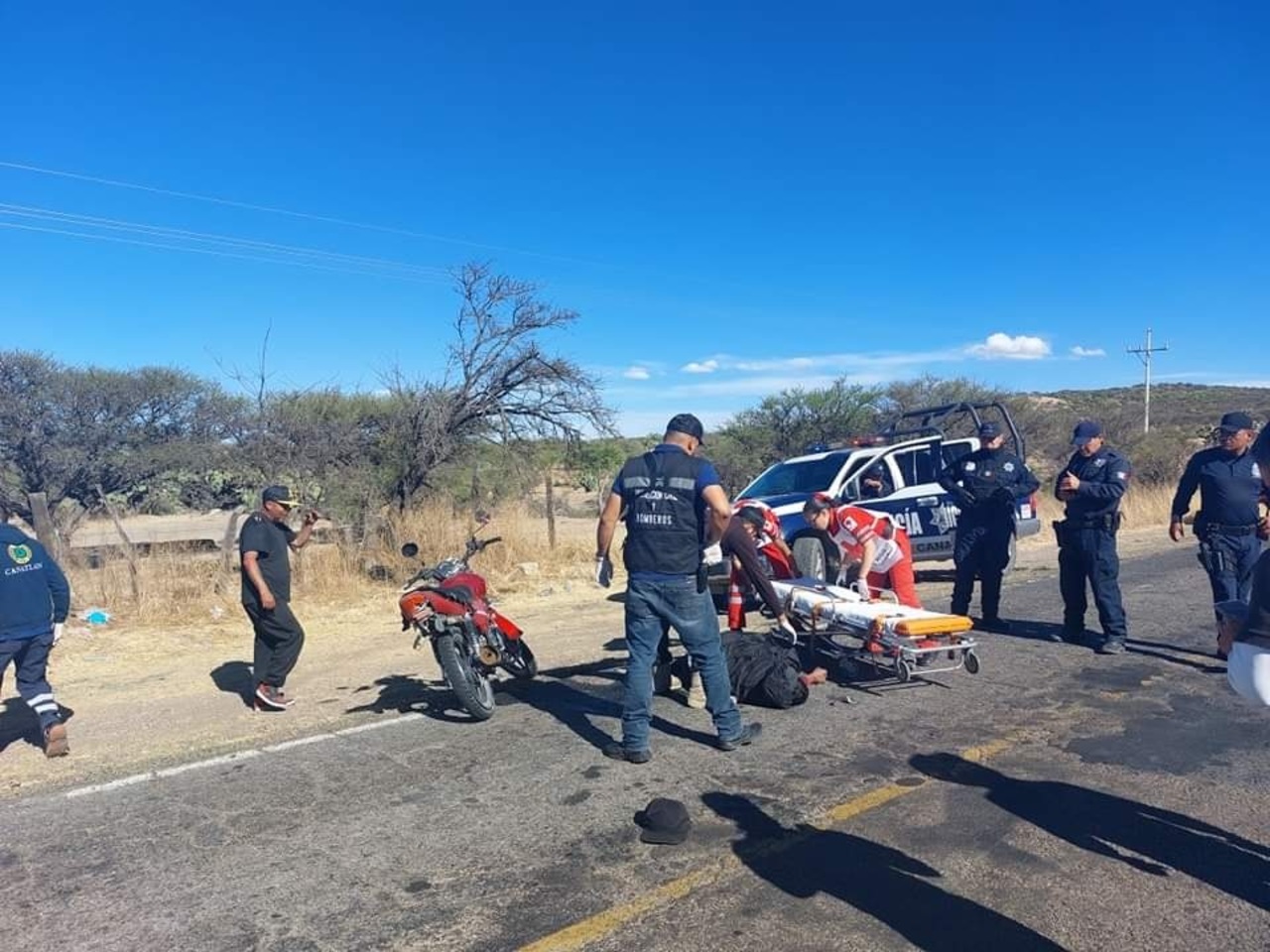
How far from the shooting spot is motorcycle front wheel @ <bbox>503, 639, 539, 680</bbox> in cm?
697

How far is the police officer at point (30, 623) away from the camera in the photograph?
19.3 ft

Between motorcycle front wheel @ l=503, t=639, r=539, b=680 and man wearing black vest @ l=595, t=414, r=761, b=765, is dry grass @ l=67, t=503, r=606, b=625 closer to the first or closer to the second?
motorcycle front wheel @ l=503, t=639, r=539, b=680

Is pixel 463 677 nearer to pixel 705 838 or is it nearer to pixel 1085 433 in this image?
pixel 705 838

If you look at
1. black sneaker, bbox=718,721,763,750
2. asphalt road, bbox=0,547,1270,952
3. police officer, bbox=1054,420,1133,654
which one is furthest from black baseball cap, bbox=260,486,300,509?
police officer, bbox=1054,420,1133,654

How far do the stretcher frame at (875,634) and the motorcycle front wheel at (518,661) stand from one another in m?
2.00

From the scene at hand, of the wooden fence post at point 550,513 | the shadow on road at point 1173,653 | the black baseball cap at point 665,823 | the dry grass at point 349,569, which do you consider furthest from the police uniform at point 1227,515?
the wooden fence post at point 550,513

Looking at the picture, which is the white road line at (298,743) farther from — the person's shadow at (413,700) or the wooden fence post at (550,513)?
the wooden fence post at (550,513)

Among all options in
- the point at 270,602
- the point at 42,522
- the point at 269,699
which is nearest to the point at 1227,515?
the point at 270,602

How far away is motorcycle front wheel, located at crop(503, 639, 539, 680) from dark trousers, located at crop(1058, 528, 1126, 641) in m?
4.64

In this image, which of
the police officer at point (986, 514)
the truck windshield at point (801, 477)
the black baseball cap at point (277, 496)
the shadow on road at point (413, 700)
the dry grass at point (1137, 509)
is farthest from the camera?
the dry grass at point (1137, 509)

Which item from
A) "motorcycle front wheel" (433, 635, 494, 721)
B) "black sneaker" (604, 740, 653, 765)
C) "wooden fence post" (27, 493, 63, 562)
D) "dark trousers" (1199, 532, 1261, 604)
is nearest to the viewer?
"black sneaker" (604, 740, 653, 765)

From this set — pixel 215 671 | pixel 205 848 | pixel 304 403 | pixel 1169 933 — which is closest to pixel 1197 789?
pixel 1169 933

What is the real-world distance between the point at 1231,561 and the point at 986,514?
6.67 feet

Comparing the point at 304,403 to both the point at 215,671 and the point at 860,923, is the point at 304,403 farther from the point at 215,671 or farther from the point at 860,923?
the point at 860,923
